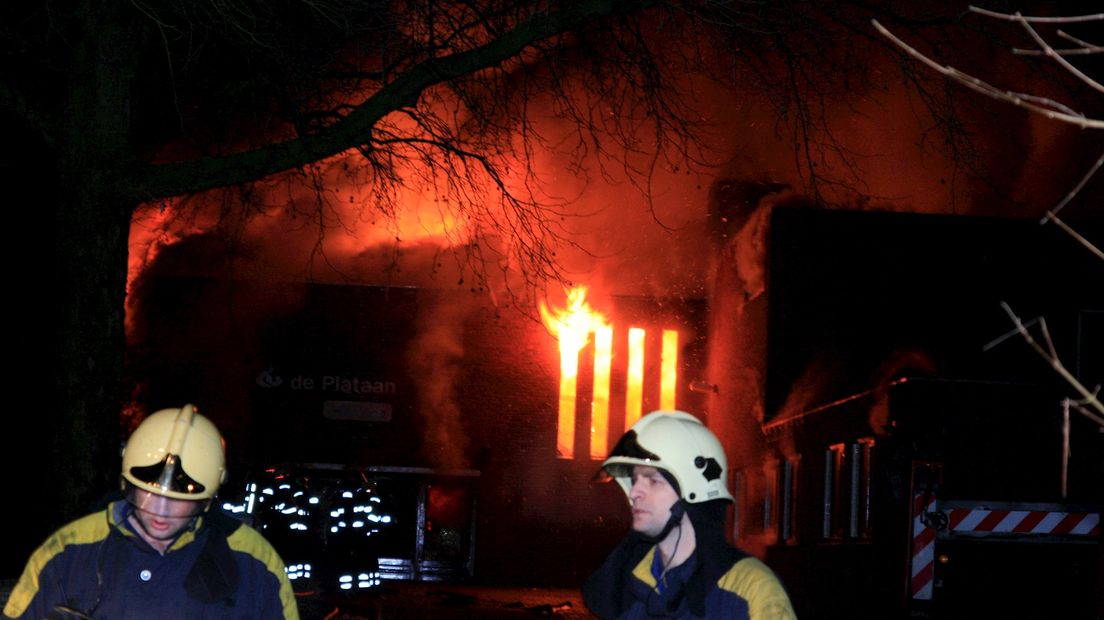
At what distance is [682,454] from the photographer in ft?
12.8

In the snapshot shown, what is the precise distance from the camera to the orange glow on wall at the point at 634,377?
22.2m

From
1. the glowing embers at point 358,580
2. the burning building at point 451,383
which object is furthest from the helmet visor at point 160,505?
the burning building at point 451,383

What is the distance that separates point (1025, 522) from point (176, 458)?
5713 millimetres

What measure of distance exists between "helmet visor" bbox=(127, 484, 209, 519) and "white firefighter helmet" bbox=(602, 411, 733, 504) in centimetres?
132

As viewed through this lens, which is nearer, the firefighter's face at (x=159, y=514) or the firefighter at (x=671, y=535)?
the firefighter at (x=671, y=535)

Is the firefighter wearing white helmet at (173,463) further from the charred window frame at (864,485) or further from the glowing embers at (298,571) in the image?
the glowing embers at (298,571)

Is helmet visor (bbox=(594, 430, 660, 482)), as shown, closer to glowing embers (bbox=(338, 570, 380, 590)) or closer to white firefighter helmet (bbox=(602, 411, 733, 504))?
white firefighter helmet (bbox=(602, 411, 733, 504))

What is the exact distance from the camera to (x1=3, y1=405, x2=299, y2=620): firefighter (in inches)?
→ 151

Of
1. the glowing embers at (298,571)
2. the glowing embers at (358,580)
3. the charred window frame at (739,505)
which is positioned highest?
the charred window frame at (739,505)

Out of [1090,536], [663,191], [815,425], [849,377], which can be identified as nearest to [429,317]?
[663,191]

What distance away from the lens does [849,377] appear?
14.0 meters

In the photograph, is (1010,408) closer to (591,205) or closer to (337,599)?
(337,599)

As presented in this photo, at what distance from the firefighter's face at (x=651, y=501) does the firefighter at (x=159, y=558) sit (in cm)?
114

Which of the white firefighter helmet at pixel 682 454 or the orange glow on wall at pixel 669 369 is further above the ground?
the orange glow on wall at pixel 669 369
